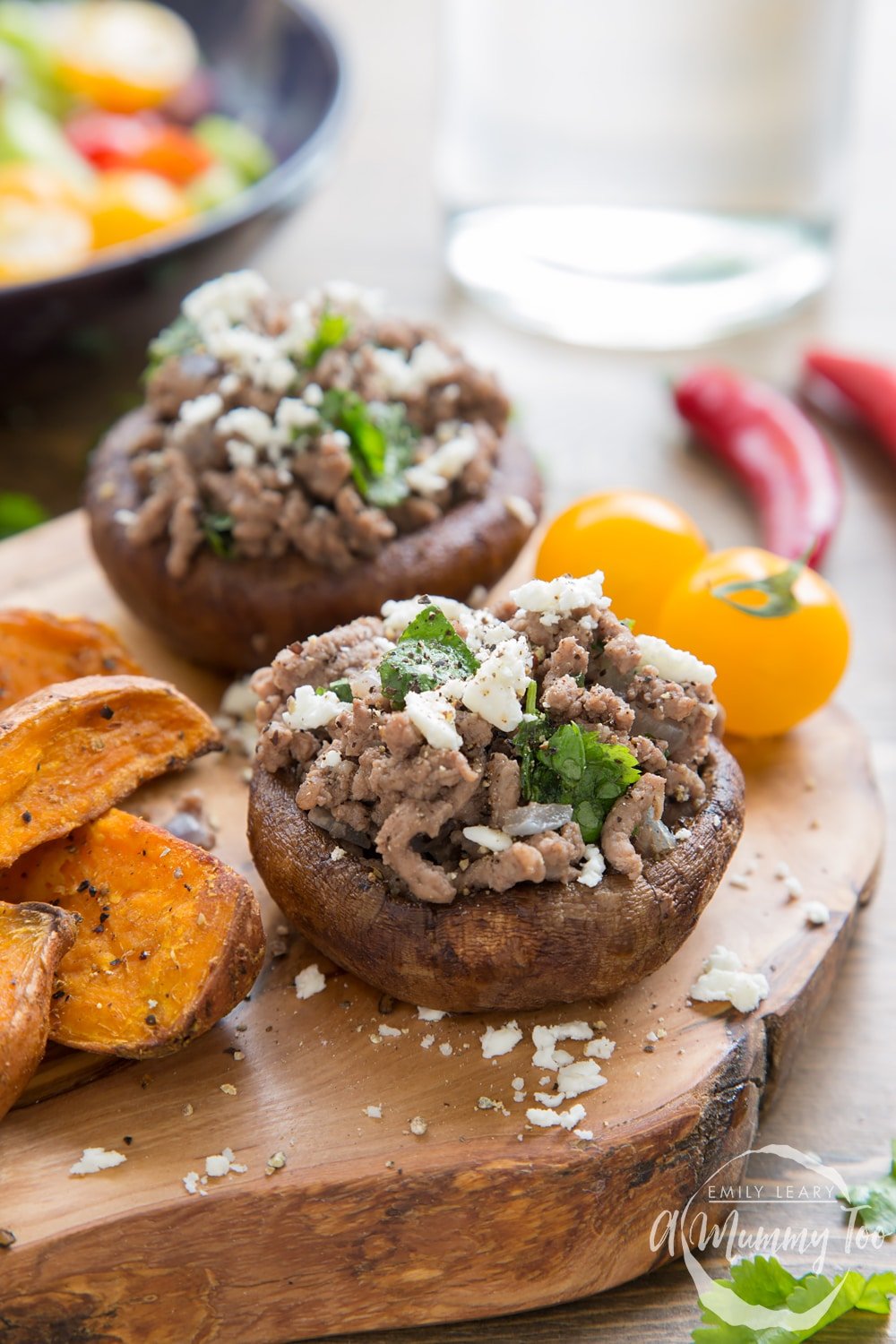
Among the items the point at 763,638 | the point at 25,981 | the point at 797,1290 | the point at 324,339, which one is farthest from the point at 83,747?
the point at 797,1290

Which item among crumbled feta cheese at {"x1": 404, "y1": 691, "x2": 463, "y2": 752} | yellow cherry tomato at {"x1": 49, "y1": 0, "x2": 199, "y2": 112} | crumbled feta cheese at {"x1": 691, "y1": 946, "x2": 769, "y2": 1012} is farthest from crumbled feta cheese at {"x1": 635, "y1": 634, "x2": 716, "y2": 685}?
yellow cherry tomato at {"x1": 49, "y1": 0, "x2": 199, "y2": 112}

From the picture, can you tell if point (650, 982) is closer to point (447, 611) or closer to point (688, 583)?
point (447, 611)

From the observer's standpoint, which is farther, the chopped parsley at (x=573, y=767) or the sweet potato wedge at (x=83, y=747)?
the sweet potato wedge at (x=83, y=747)

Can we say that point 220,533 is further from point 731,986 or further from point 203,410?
point 731,986

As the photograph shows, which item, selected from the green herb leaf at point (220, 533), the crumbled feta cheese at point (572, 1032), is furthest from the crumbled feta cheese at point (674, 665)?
the green herb leaf at point (220, 533)

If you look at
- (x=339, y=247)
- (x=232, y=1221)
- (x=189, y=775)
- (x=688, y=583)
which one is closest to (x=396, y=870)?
(x=232, y=1221)

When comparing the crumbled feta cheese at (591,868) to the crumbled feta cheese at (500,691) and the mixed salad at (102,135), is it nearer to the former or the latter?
the crumbled feta cheese at (500,691)

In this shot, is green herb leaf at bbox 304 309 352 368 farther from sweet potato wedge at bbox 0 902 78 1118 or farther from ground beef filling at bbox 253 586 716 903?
sweet potato wedge at bbox 0 902 78 1118
